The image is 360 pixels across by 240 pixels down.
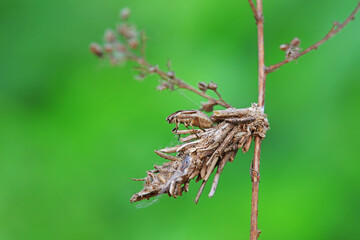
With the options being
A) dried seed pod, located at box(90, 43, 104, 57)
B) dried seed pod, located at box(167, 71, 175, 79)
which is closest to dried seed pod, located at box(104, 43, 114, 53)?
dried seed pod, located at box(90, 43, 104, 57)

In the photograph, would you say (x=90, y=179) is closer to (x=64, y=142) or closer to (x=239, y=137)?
(x=64, y=142)

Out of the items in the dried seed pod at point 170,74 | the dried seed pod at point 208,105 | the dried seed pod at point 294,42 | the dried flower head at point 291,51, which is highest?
the dried seed pod at point 294,42

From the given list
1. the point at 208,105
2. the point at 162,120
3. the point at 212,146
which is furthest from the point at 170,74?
the point at 162,120

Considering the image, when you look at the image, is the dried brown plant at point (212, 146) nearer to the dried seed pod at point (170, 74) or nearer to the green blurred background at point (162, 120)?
the dried seed pod at point (170, 74)

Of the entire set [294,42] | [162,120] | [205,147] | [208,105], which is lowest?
[205,147]

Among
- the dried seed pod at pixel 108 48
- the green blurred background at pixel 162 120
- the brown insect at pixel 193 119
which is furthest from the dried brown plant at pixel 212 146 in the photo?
the green blurred background at pixel 162 120

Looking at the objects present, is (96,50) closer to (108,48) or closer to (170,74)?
(108,48)
